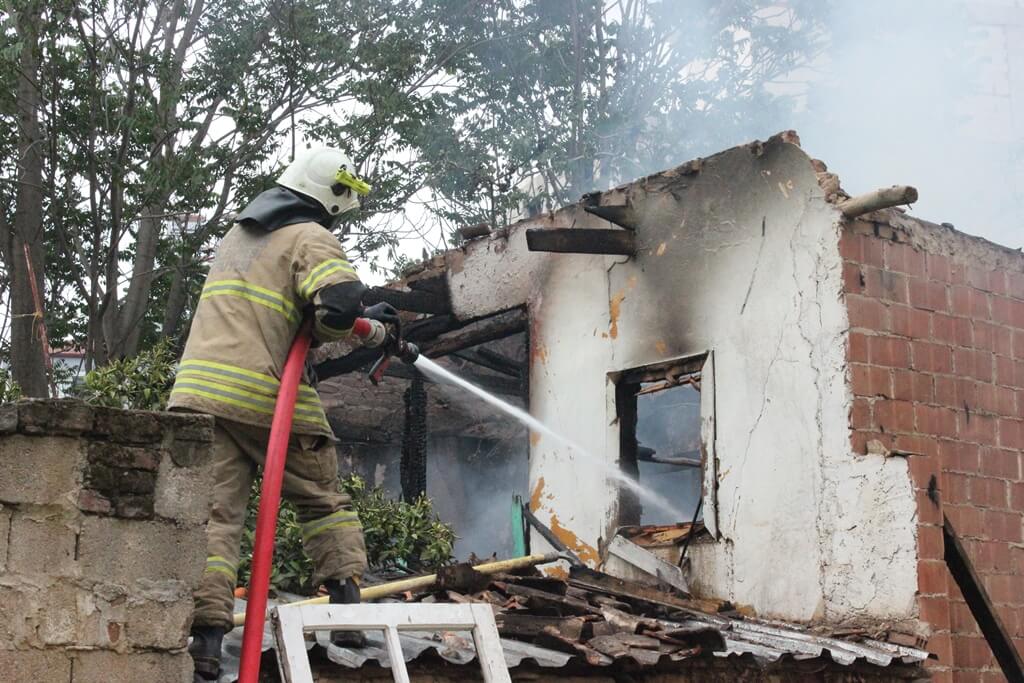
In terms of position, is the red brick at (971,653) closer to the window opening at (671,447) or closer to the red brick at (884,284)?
the red brick at (884,284)

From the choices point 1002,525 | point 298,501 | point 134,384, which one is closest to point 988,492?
point 1002,525

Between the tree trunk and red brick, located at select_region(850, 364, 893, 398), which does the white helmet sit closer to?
red brick, located at select_region(850, 364, 893, 398)

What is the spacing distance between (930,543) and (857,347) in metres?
1.21

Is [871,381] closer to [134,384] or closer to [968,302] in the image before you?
[968,302]

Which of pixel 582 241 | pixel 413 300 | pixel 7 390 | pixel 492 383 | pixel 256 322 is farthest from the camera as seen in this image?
pixel 492 383

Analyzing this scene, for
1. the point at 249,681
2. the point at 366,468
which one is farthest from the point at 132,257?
the point at 249,681

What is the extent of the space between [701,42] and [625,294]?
1296cm

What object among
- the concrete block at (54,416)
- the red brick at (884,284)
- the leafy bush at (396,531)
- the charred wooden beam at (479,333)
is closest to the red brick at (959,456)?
the red brick at (884,284)

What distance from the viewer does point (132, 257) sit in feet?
46.6

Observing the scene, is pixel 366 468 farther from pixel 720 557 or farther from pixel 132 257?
pixel 720 557

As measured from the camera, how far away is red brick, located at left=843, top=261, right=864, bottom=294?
734 centimetres

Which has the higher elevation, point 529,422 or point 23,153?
point 23,153

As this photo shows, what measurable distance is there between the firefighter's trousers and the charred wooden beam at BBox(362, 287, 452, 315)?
202 inches

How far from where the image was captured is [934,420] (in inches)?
298
